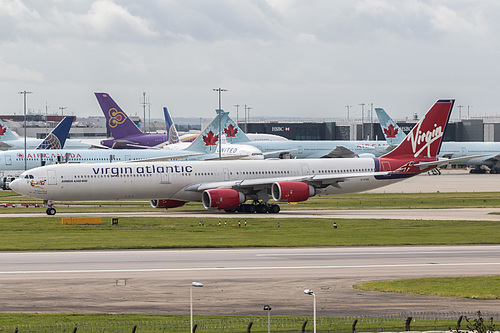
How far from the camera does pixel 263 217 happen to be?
215 ft

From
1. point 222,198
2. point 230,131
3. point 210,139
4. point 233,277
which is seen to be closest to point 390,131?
point 230,131

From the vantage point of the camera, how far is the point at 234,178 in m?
70.9

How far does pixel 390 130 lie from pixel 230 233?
10393cm

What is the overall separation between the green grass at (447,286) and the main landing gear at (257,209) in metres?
35.0

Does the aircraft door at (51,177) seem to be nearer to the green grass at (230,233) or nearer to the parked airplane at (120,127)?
the green grass at (230,233)

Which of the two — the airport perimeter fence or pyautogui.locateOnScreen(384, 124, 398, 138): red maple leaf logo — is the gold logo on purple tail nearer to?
pyautogui.locateOnScreen(384, 124, 398, 138): red maple leaf logo

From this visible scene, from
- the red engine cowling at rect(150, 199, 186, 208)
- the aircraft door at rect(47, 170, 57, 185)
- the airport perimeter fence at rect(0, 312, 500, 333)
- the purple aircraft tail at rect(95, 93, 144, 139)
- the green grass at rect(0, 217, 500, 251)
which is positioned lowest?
the airport perimeter fence at rect(0, 312, 500, 333)

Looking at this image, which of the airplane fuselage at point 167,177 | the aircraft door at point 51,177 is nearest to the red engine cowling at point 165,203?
the airplane fuselage at point 167,177

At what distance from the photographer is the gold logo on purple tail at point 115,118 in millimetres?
124375

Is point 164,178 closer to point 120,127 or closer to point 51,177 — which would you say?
point 51,177

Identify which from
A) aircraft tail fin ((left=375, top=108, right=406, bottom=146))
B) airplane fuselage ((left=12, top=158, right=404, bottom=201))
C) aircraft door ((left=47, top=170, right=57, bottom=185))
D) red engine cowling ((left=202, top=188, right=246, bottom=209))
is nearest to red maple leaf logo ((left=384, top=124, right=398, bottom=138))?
aircraft tail fin ((left=375, top=108, right=406, bottom=146))

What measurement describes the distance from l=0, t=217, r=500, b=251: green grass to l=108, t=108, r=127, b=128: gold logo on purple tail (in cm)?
6269

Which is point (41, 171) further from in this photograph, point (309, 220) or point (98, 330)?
point (98, 330)

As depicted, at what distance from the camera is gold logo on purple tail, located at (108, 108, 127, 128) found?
124 m
